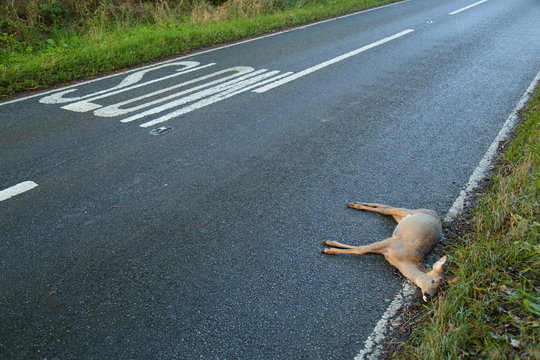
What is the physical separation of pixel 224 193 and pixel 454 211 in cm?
216

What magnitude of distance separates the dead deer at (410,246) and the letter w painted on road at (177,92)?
360 centimetres

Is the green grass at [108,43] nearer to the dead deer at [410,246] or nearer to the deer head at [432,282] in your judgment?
the dead deer at [410,246]

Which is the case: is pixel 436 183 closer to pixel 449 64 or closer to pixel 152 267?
pixel 152 267

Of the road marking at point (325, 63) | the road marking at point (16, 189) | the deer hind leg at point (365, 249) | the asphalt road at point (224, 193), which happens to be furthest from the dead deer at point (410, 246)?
the road marking at point (325, 63)

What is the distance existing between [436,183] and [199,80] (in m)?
4.66

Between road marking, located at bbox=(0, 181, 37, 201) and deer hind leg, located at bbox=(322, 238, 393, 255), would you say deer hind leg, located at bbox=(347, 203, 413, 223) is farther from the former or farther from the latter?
road marking, located at bbox=(0, 181, 37, 201)

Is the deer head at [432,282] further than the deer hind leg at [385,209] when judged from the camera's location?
No

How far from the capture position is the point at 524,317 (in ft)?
9.02

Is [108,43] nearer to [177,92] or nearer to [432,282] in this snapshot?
[177,92]

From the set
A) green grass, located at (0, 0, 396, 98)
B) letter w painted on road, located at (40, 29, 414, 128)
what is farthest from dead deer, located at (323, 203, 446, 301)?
green grass, located at (0, 0, 396, 98)

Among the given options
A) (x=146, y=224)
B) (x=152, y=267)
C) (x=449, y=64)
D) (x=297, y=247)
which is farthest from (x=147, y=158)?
(x=449, y=64)

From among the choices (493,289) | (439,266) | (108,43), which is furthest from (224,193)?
(108,43)

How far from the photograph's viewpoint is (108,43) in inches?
371

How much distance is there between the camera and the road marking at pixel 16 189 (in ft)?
14.5
